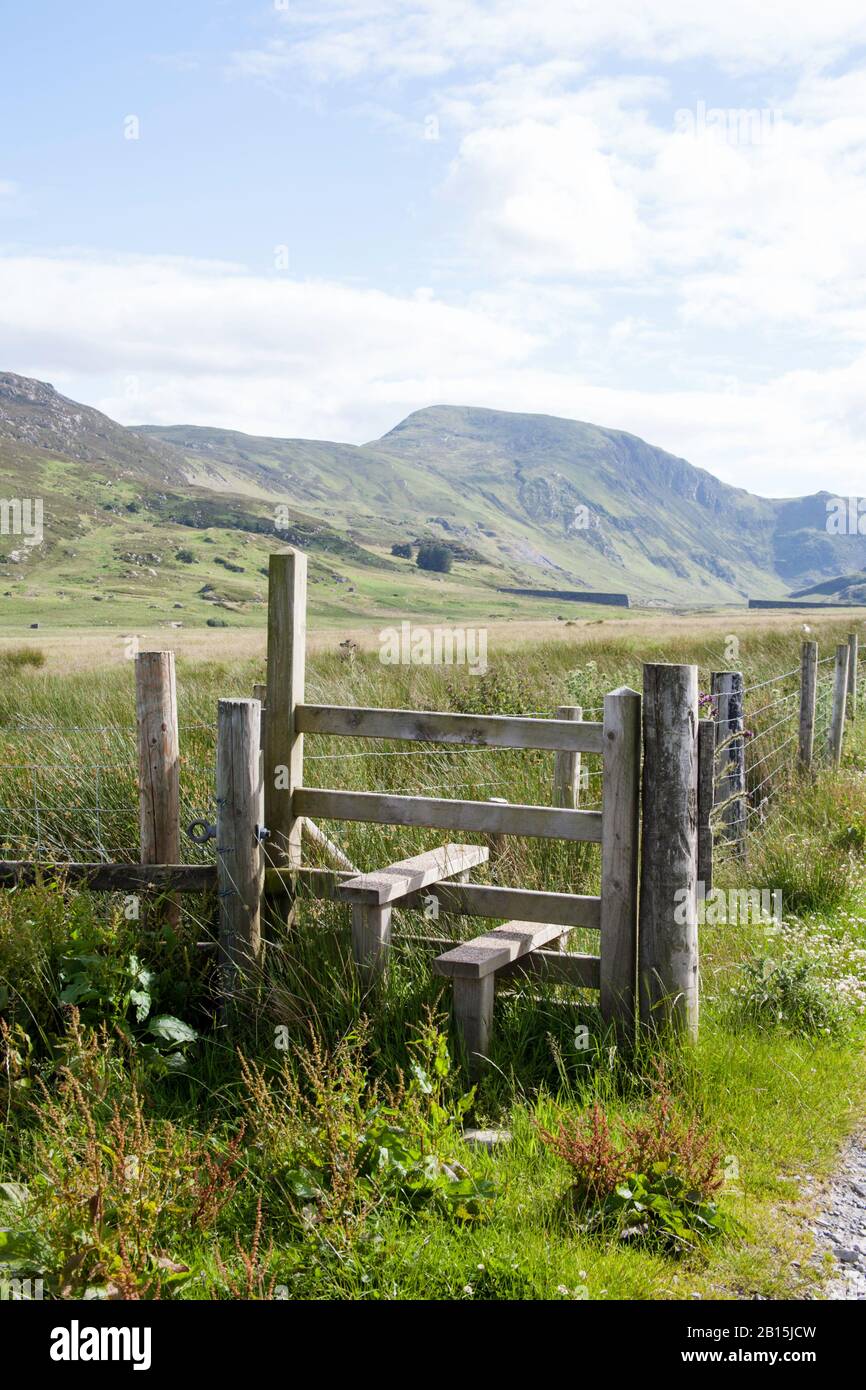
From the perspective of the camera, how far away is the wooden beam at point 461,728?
5.11 metres

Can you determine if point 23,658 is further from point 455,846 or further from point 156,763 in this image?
point 455,846

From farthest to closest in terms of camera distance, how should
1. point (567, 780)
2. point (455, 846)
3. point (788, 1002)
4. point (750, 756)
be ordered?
point (750, 756)
point (567, 780)
point (455, 846)
point (788, 1002)

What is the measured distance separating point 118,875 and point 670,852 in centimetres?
273

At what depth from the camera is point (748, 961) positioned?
596 centimetres

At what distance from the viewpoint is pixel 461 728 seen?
5.32 m

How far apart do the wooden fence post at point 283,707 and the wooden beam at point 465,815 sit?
0.21 meters

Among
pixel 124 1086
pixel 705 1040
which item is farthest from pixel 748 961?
pixel 124 1086

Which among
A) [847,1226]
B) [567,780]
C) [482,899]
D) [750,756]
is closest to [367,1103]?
[482,899]

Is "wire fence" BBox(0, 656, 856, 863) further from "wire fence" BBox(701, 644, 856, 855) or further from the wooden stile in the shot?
the wooden stile

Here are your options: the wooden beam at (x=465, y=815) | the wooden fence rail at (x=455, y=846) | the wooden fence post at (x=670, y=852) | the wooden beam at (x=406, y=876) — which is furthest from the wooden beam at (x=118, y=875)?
the wooden fence post at (x=670, y=852)

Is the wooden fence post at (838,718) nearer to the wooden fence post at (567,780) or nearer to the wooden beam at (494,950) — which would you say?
the wooden fence post at (567,780)

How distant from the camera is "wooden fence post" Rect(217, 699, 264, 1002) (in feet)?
17.7
